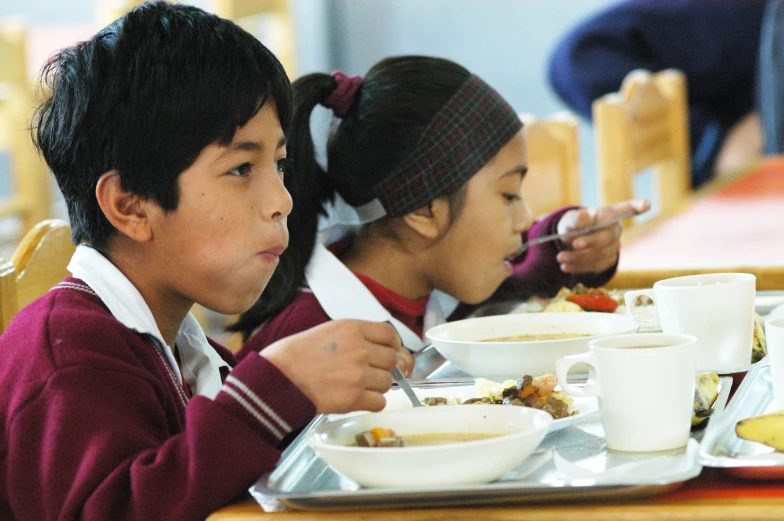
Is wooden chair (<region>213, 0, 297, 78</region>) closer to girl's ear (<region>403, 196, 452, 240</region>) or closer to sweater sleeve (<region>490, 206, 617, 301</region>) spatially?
sweater sleeve (<region>490, 206, 617, 301</region>)

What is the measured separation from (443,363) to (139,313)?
0.32 metres

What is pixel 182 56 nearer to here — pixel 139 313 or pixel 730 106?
pixel 139 313

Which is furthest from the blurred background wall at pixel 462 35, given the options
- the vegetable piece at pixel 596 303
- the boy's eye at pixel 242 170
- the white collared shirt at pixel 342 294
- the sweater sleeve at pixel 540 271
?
the boy's eye at pixel 242 170

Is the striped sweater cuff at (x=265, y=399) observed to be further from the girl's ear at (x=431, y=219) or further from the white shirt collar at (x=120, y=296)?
the girl's ear at (x=431, y=219)

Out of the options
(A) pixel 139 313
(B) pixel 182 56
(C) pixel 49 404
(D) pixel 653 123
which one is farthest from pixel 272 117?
(D) pixel 653 123

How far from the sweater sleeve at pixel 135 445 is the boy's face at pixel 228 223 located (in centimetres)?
15

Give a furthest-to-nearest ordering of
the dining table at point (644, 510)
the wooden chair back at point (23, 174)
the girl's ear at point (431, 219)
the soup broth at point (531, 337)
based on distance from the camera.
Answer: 1. the wooden chair back at point (23, 174)
2. the girl's ear at point (431, 219)
3. the soup broth at point (531, 337)
4. the dining table at point (644, 510)

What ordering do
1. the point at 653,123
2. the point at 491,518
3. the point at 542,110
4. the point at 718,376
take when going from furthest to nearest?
the point at 542,110
the point at 653,123
the point at 718,376
the point at 491,518

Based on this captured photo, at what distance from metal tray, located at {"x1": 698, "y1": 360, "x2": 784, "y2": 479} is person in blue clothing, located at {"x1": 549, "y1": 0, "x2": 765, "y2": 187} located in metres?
3.38

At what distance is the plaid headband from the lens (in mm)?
1410

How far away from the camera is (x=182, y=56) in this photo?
903mm

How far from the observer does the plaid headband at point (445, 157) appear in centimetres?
141

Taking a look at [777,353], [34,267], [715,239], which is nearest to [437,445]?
[777,353]

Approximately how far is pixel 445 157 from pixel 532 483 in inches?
32.9
